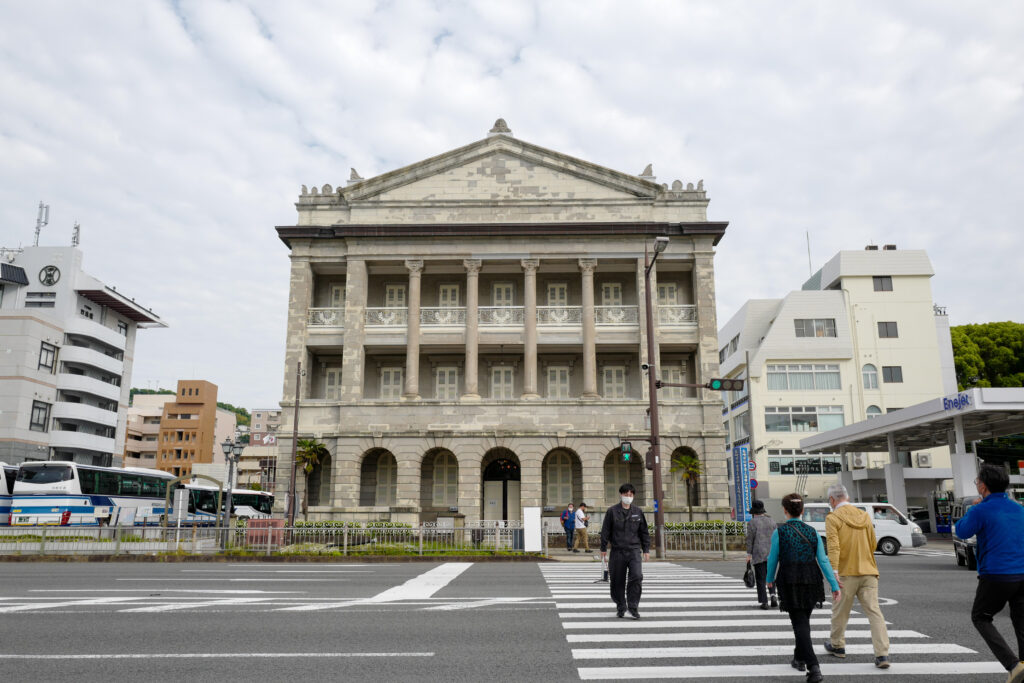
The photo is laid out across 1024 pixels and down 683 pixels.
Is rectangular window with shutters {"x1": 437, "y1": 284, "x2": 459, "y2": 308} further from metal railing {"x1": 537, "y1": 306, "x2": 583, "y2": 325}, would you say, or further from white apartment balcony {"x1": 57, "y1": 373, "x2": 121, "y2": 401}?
white apartment balcony {"x1": 57, "y1": 373, "x2": 121, "y2": 401}

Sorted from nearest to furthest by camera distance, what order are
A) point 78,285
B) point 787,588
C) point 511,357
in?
point 787,588
point 511,357
point 78,285

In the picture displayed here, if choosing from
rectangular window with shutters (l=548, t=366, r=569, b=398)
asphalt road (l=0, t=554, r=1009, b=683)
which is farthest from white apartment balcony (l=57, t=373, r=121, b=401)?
asphalt road (l=0, t=554, r=1009, b=683)

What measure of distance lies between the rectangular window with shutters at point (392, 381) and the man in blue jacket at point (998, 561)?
29.8 meters

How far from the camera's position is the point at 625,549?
31.4 ft

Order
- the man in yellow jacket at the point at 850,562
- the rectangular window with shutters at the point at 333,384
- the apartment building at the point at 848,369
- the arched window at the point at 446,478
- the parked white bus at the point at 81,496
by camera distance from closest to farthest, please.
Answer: the man in yellow jacket at the point at 850,562 < the parked white bus at the point at 81,496 < the arched window at the point at 446,478 < the rectangular window with shutters at the point at 333,384 < the apartment building at the point at 848,369

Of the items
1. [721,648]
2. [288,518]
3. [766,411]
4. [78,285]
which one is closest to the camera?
[721,648]

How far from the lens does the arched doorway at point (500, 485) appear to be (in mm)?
33406

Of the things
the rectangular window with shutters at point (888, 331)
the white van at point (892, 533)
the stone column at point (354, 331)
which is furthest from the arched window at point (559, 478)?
Result: the rectangular window with shutters at point (888, 331)

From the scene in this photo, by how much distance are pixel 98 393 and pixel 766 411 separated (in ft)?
161

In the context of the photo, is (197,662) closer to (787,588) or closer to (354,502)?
(787,588)

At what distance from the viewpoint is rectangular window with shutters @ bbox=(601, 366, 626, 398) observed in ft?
112

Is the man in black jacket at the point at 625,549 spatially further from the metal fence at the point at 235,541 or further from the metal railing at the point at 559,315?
the metal railing at the point at 559,315

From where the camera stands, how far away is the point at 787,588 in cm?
646

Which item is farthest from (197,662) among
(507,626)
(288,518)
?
(288,518)
